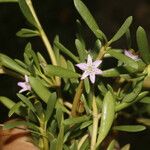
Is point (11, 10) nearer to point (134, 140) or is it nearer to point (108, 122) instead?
point (134, 140)

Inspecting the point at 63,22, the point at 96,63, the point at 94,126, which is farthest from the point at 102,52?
the point at 63,22

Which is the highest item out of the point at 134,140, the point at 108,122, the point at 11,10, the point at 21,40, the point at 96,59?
the point at 11,10

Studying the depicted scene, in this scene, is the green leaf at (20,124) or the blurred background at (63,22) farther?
the blurred background at (63,22)

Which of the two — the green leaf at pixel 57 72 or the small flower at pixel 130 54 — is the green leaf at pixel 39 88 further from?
the small flower at pixel 130 54

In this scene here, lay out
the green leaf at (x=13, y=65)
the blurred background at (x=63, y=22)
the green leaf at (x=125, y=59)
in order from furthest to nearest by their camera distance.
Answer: the blurred background at (x=63, y=22) → the green leaf at (x=13, y=65) → the green leaf at (x=125, y=59)

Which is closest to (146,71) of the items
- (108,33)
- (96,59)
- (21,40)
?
(96,59)

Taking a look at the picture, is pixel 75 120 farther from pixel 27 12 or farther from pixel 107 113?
pixel 27 12

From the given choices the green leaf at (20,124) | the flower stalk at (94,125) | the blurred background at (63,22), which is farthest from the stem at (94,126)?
the blurred background at (63,22)
